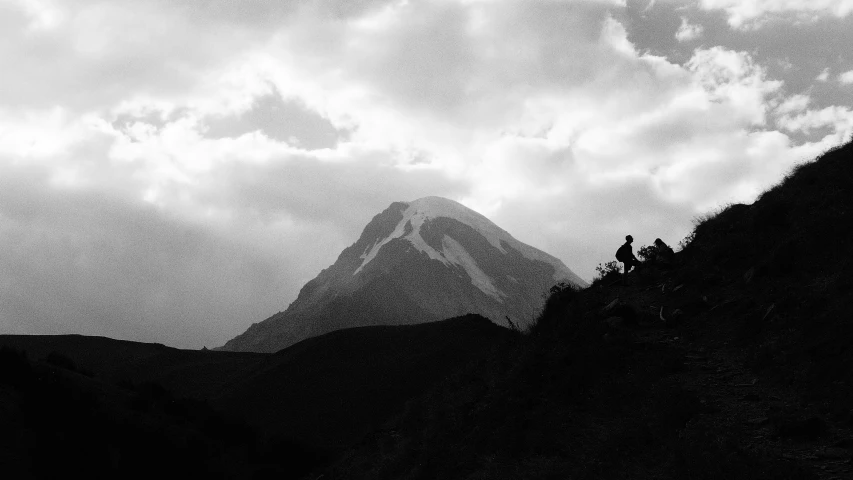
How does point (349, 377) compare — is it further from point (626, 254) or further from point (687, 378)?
point (687, 378)

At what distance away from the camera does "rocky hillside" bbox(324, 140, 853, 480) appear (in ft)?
35.4

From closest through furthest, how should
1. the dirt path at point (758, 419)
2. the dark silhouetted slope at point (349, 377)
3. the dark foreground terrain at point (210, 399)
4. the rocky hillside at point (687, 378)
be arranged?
the dirt path at point (758, 419) → the rocky hillside at point (687, 378) → the dark foreground terrain at point (210, 399) → the dark silhouetted slope at point (349, 377)

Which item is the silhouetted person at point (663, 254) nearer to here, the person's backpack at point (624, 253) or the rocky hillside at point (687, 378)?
the rocky hillside at point (687, 378)

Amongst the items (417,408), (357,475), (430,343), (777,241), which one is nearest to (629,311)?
(777,241)

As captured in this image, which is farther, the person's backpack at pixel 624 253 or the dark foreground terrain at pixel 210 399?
the dark foreground terrain at pixel 210 399

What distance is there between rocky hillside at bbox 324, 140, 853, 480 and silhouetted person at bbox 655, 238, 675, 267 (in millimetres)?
303

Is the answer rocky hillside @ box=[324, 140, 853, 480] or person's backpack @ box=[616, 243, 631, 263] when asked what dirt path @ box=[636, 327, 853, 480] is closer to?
rocky hillside @ box=[324, 140, 853, 480]

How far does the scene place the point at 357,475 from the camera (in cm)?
1978

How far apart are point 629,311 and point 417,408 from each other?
26.8ft

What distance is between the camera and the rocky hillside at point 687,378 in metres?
10.8

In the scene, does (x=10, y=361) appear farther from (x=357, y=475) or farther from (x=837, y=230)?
(x=837, y=230)

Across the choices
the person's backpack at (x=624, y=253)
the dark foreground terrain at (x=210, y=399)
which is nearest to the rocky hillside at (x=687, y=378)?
the person's backpack at (x=624, y=253)

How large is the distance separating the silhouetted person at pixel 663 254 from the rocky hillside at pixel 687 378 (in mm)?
303

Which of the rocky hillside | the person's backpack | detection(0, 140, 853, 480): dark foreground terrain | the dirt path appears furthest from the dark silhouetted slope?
the dirt path
